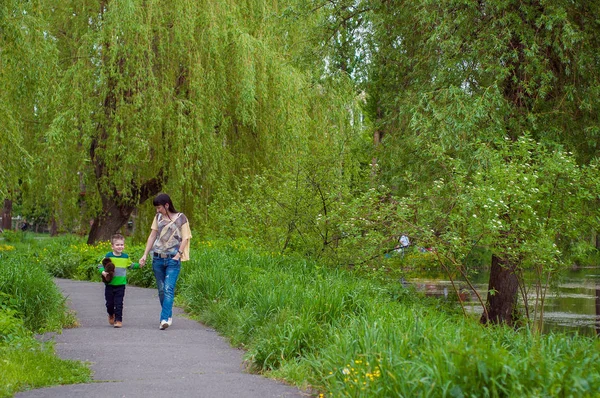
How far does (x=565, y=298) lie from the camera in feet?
78.5

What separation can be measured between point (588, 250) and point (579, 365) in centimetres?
882

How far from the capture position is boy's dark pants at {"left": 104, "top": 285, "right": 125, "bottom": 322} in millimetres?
11132

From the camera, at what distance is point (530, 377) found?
5102mm

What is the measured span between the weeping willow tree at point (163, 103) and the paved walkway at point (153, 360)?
875 cm

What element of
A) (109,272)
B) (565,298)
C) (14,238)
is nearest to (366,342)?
(109,272)

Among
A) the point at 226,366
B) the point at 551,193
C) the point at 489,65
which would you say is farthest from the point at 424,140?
the point at 226,366

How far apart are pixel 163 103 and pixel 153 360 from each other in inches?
533

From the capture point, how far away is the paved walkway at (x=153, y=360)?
688 centimetres

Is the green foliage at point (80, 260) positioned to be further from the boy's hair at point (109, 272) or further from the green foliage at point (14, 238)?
the green foliage at point (14, 238)

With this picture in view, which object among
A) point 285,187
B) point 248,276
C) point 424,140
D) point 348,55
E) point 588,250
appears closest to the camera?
point 248,276

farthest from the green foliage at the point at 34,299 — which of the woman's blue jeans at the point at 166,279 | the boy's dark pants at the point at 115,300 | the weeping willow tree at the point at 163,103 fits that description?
the weeping willow tree at the point at 163,103

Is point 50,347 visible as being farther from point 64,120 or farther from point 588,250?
point 64,120

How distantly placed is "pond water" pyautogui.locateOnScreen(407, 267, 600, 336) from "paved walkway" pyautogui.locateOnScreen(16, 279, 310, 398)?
205 inches

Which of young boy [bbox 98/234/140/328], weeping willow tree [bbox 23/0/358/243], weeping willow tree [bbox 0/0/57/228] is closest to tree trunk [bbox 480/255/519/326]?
→ weeping willow tree [bbox 23/0/358/243]
